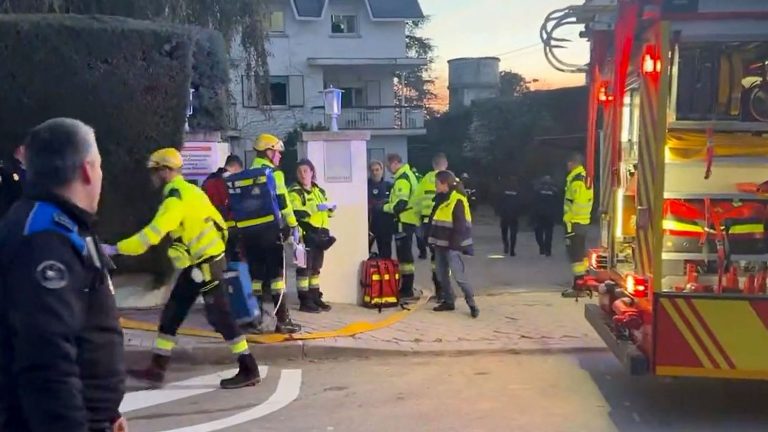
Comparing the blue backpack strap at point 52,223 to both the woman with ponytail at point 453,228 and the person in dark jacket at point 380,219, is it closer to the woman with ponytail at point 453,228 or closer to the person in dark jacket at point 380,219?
the woman with ponytail at point 453,228

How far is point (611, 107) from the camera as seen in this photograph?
7297 millimetres

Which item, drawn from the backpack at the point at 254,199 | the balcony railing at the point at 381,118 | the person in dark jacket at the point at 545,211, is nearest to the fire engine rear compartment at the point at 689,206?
the backpack at the point at 254,199

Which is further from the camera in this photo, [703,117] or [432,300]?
[432,300]

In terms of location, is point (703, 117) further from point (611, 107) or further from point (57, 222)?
point (57, 222)

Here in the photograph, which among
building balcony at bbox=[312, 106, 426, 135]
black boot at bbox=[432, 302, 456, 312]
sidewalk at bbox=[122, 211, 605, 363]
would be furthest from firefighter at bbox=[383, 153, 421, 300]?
building balcony at bbox=[312, 106, 426, 135]

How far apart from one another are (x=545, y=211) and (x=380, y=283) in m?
6.77

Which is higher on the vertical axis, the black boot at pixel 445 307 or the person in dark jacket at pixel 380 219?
the person in dark jacket at pixel 380 219

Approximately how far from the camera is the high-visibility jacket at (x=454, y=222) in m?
9.61

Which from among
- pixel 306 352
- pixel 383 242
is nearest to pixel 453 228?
pixel 383 242

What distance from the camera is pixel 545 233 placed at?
1633cm

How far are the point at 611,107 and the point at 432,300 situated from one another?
14.1ft

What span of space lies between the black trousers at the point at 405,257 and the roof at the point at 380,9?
2535 cm

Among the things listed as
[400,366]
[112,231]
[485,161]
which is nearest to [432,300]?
[400,366]

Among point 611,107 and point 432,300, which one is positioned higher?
point 611,107
